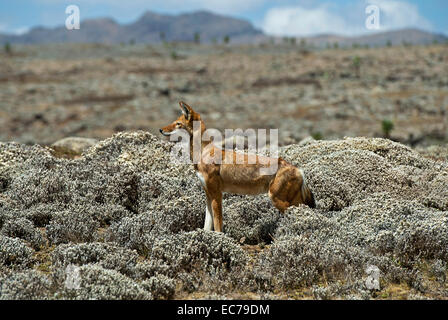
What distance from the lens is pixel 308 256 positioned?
594cm

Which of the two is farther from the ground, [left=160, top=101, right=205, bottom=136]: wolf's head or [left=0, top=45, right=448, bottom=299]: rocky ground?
[left=160, top=101, right=205, bottom=136]: wolf's head

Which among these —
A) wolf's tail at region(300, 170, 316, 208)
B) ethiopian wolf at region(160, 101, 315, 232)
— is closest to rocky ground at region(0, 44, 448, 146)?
wolf's tail at region(300, 170, 316, 208)

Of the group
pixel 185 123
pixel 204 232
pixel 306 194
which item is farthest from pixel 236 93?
pixel 204 232

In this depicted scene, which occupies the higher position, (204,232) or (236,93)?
(236,93)

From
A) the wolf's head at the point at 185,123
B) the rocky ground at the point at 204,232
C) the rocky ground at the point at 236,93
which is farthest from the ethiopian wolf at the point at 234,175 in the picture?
the rocky ground at the point at 236,93

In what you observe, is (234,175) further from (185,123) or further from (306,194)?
(306,194)

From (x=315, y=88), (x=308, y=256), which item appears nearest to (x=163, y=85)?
(x=315, y=88)

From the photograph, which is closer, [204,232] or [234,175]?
[204,232]

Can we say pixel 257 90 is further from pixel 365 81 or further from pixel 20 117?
pixel 20 117

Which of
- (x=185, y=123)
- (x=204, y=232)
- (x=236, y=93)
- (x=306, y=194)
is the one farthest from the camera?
(x=236, y=93)

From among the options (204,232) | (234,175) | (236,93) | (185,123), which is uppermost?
(236,93)

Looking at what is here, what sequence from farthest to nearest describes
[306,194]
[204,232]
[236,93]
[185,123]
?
[236,93] < [306,194] < [185,123] < [204,232]

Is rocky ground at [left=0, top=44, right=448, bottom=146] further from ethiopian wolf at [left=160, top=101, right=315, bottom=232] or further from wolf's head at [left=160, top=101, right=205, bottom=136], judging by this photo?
wolf's head at [left=160, top=101, right=205, bottom=136]

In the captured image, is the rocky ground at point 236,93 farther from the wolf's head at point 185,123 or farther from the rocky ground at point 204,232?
the wolf's head at point 185,123
